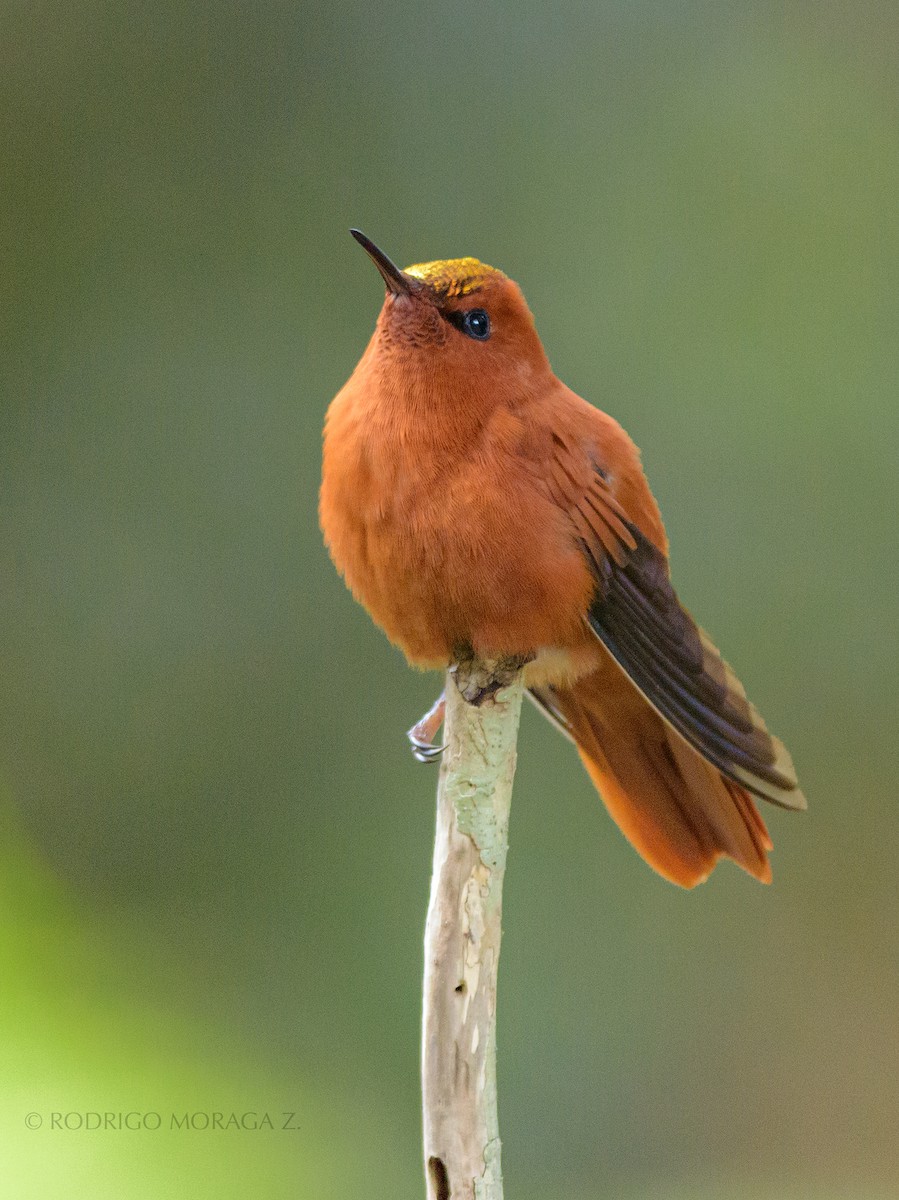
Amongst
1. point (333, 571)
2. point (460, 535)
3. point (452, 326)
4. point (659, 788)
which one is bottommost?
point (659, 788)

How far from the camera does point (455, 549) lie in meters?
1.71

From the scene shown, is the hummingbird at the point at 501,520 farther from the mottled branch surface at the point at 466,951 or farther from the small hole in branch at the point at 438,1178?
the small hole in branch at the point at 438,1178

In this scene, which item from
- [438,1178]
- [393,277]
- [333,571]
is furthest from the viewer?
[333,571]

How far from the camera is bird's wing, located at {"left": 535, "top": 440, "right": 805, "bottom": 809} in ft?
5.99

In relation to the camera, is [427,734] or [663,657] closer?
[663,657]

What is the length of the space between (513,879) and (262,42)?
76.2 inches

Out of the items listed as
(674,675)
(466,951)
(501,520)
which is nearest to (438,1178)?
(466,951)

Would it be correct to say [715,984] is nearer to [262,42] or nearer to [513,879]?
[513,879]

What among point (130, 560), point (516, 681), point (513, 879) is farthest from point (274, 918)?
point (516, 681)

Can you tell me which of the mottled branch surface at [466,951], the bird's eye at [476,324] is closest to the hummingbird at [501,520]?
the bird's eye at [476,324]

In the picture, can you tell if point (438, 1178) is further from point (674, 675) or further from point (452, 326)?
point (452, 326)

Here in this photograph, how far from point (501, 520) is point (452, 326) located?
284 millimetres

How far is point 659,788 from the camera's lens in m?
2.08

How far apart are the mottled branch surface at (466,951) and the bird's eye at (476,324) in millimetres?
469
